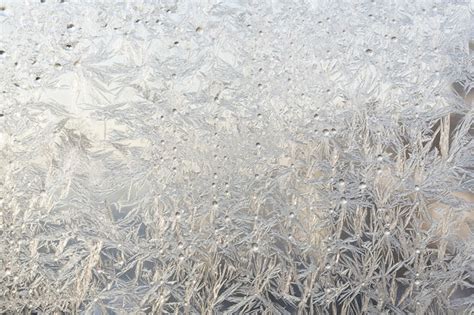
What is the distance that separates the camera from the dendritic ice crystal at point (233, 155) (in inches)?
28.4

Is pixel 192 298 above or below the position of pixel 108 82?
below

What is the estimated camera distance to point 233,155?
0.73m

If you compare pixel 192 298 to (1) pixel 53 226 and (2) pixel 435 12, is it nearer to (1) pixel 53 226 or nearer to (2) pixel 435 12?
(1) pixel 53 226

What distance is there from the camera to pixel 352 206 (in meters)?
0.75

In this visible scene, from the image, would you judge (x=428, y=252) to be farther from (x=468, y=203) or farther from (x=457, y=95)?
(x=457, y=95)

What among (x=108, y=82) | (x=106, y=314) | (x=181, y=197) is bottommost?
(x=106, y=314)

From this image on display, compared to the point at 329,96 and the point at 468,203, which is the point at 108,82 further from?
the point at 468,203

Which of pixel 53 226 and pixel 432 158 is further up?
pixel 432 158

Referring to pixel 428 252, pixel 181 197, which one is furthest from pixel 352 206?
pixel 181 197

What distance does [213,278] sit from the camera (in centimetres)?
74

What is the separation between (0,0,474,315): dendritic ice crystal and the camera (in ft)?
2.37

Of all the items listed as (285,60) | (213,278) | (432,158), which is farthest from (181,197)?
(432,158)

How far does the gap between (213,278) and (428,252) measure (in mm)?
300

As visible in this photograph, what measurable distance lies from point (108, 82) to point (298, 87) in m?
0.25
